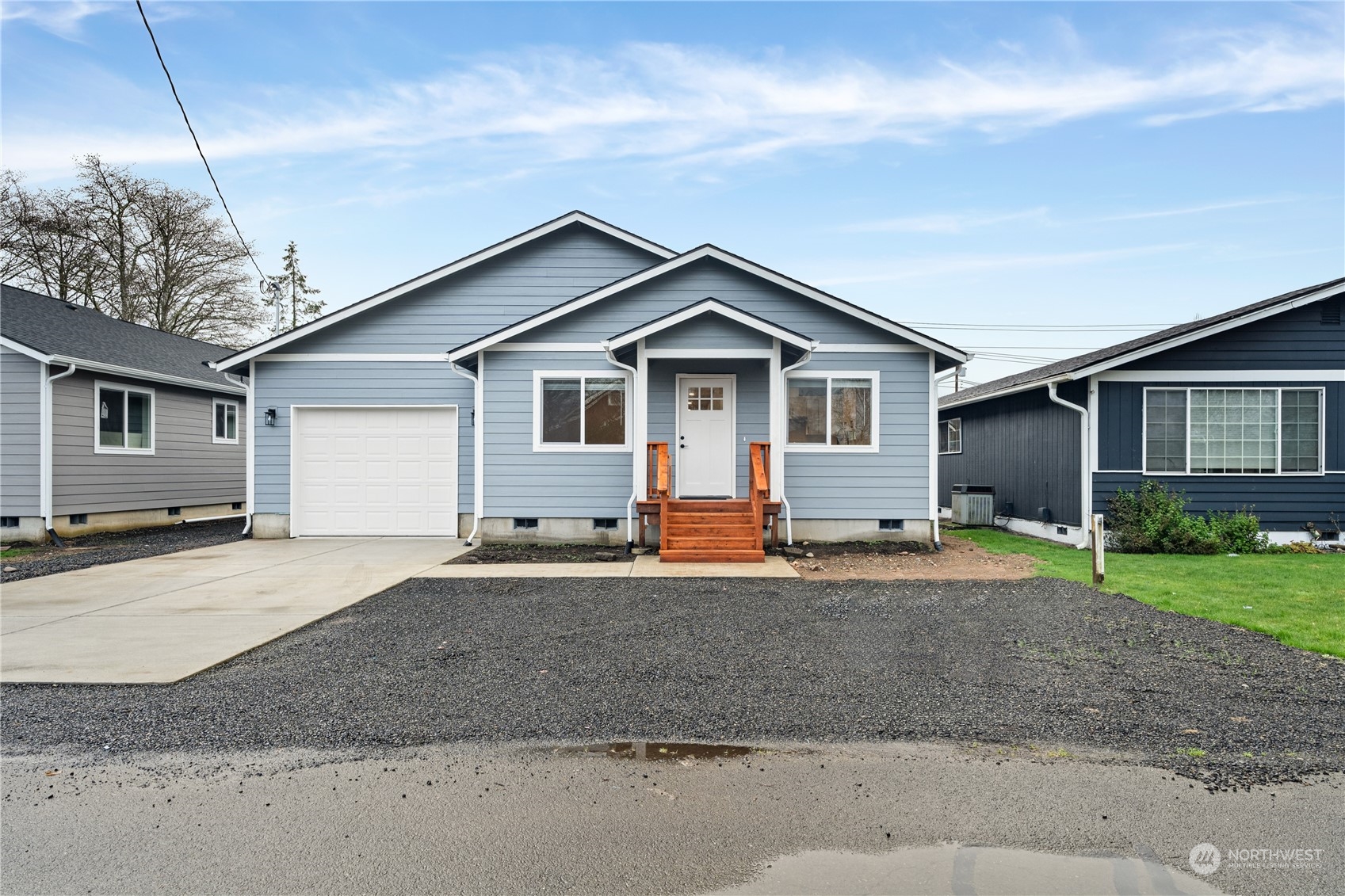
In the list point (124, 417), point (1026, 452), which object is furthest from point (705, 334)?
point (124, 417)

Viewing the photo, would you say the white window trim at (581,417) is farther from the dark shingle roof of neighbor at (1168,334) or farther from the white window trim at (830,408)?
the dark shingle roof of neighbor at (1168,334)

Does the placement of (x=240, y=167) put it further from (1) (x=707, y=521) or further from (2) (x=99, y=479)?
(1) (x=707, y=521)

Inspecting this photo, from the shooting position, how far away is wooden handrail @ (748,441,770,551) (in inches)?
413

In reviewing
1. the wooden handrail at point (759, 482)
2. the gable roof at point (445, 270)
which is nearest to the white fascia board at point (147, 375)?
the gable roof at point (445, 270)

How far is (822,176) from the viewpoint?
2003cm

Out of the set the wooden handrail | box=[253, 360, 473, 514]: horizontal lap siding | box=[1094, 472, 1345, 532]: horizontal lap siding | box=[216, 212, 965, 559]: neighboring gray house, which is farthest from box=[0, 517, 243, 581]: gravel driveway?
box=[1094, 472, 1345, 532]: horizontal lap siding

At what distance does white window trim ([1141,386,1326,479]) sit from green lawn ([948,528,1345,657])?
1.63 meters

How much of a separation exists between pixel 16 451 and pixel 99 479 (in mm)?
1380

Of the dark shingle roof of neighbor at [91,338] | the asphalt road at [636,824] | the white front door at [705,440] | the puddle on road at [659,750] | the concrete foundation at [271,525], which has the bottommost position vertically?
the puddle on road at [659,750]

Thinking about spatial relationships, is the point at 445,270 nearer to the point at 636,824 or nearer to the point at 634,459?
the point at 634,459

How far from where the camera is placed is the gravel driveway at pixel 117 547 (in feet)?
32.7

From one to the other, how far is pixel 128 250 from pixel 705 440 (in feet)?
84.8

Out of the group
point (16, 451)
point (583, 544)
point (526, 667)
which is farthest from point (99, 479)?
point (526, 667)

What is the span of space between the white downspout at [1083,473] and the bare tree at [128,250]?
25621mm
